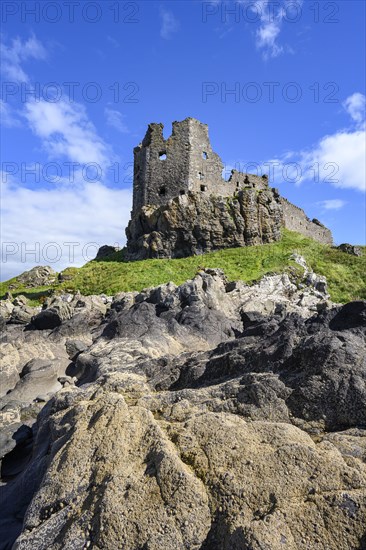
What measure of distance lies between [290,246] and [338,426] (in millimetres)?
39829

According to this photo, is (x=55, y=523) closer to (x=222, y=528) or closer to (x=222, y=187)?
(x=222, y=528)

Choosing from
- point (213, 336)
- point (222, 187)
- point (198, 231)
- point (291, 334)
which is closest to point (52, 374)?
point (213, 336)

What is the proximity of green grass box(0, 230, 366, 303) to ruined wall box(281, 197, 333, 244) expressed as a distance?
13.7 m

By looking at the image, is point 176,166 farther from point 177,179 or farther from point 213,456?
point 213,456

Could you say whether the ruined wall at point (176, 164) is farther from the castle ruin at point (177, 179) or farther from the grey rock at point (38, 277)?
the grey rock at point (38, 277)

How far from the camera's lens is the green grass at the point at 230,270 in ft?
113

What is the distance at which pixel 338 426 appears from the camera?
20.8 feet

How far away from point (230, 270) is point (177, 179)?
14.8 meters

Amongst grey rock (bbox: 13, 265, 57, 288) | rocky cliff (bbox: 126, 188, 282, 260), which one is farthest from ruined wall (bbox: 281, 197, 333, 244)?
grey rock (bbox: 13, 265, 57, 288)

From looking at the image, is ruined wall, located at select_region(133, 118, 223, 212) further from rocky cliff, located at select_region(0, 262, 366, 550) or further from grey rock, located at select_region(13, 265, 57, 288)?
rocky cliff, located at select_region(0, 262, 366, 550)

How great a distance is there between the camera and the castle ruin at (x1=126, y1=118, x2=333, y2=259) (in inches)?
1753

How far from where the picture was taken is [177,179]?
45156 millimetres

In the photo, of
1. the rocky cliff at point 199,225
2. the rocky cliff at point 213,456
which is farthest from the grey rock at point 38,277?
the rocky cliff at point 213,456

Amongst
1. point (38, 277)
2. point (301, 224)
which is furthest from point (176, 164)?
point (301, 224)
